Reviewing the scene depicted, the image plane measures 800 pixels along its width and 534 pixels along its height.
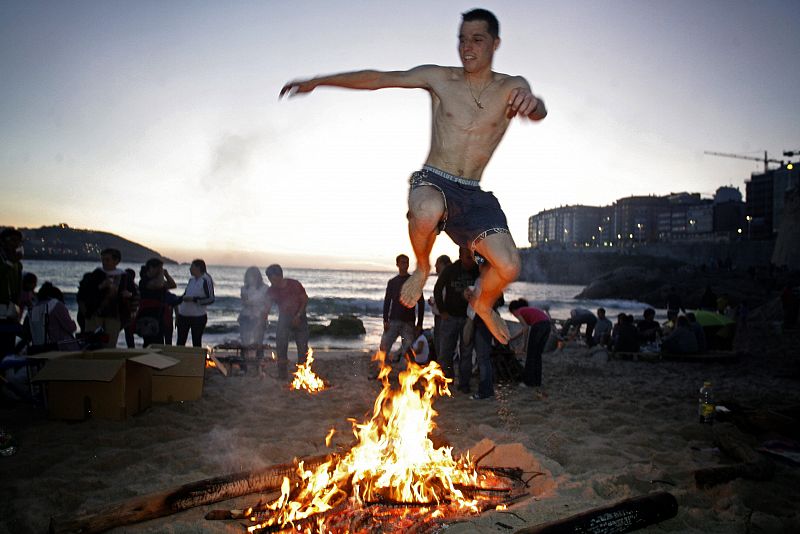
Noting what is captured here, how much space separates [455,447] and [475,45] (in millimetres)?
3752

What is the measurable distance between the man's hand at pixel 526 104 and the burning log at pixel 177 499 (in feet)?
9.78

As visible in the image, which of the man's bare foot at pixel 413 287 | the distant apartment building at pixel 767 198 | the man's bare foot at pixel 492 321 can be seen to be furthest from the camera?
the distant apartment building at pixel 767 198

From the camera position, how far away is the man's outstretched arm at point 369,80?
3559 millimetres

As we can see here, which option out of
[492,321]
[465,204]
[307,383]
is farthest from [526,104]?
[307,383]

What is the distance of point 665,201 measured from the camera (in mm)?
138250

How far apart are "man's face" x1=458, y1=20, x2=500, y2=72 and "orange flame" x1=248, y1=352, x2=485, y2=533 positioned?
265 centimetres

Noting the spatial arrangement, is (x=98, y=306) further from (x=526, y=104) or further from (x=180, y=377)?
(x=526, y=104)

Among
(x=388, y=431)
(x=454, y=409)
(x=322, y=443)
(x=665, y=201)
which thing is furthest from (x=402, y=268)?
(x=665, y=201)

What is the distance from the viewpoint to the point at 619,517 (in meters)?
3.14

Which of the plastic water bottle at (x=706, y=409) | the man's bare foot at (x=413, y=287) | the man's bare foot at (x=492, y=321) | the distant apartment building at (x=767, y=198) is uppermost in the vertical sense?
the distant apartment building at (x=767, y=198)

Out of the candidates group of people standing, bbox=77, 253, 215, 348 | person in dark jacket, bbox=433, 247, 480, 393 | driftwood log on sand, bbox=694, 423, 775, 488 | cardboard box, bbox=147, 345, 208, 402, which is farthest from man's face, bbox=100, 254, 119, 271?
driftwood log on sand, bbox=694, 423, 775, 488

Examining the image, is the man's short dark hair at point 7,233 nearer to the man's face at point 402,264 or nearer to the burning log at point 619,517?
the man's face at point 402,264

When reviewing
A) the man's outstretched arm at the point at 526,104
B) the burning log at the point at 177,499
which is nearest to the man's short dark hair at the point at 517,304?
the burning log at the point at 177,499

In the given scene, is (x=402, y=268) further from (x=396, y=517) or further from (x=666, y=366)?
(x=666, y=366)
